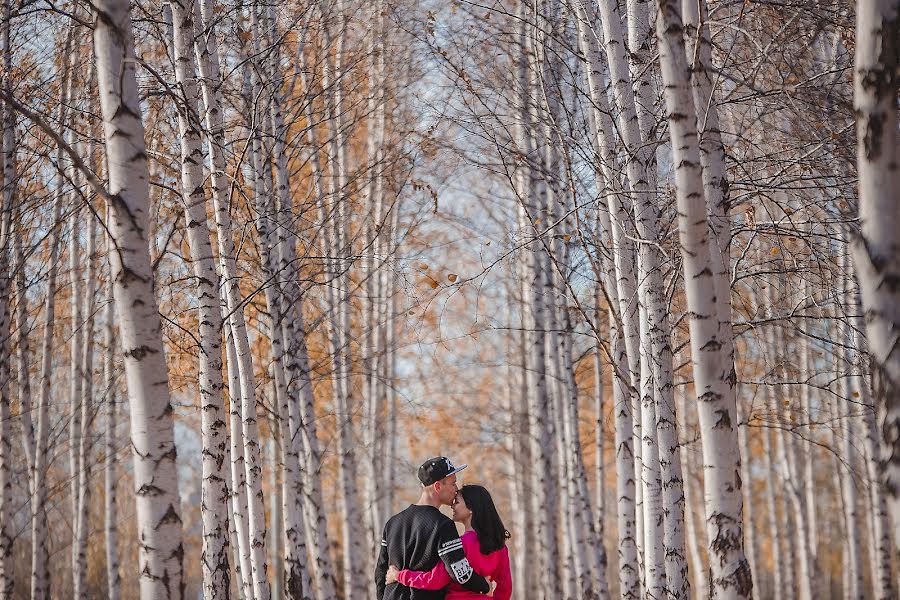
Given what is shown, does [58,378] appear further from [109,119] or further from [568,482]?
[109,119]

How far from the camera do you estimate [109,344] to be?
12305 mm

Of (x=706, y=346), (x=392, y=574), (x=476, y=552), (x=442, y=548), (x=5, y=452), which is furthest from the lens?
(x=5, y=452)

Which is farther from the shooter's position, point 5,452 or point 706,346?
point 5,452

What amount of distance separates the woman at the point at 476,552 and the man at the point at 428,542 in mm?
47

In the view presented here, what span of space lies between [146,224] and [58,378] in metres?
15.6

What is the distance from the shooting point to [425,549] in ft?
17.4

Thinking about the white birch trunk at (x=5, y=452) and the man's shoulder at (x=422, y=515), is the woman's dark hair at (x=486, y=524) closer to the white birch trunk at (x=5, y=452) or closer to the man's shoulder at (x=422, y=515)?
the man's shoulder at (x=422, y=515)

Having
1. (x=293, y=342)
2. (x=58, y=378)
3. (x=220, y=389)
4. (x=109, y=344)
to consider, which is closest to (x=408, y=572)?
(x=220, y=389)

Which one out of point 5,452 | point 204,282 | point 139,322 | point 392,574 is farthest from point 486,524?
point 5,452

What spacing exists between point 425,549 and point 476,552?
1.02 ft

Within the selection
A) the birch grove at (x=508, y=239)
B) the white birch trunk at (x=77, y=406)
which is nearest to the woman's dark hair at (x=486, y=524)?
the birch grove at (x=508, y=239)

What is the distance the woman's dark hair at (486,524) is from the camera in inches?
217

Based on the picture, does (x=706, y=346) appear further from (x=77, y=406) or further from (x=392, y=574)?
(x=77, y=406)

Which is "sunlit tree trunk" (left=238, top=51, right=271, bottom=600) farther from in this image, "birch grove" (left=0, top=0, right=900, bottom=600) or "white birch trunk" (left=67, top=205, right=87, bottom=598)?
A: "white birch trunk" (left=67, top=205, right=87, bottom=598)
